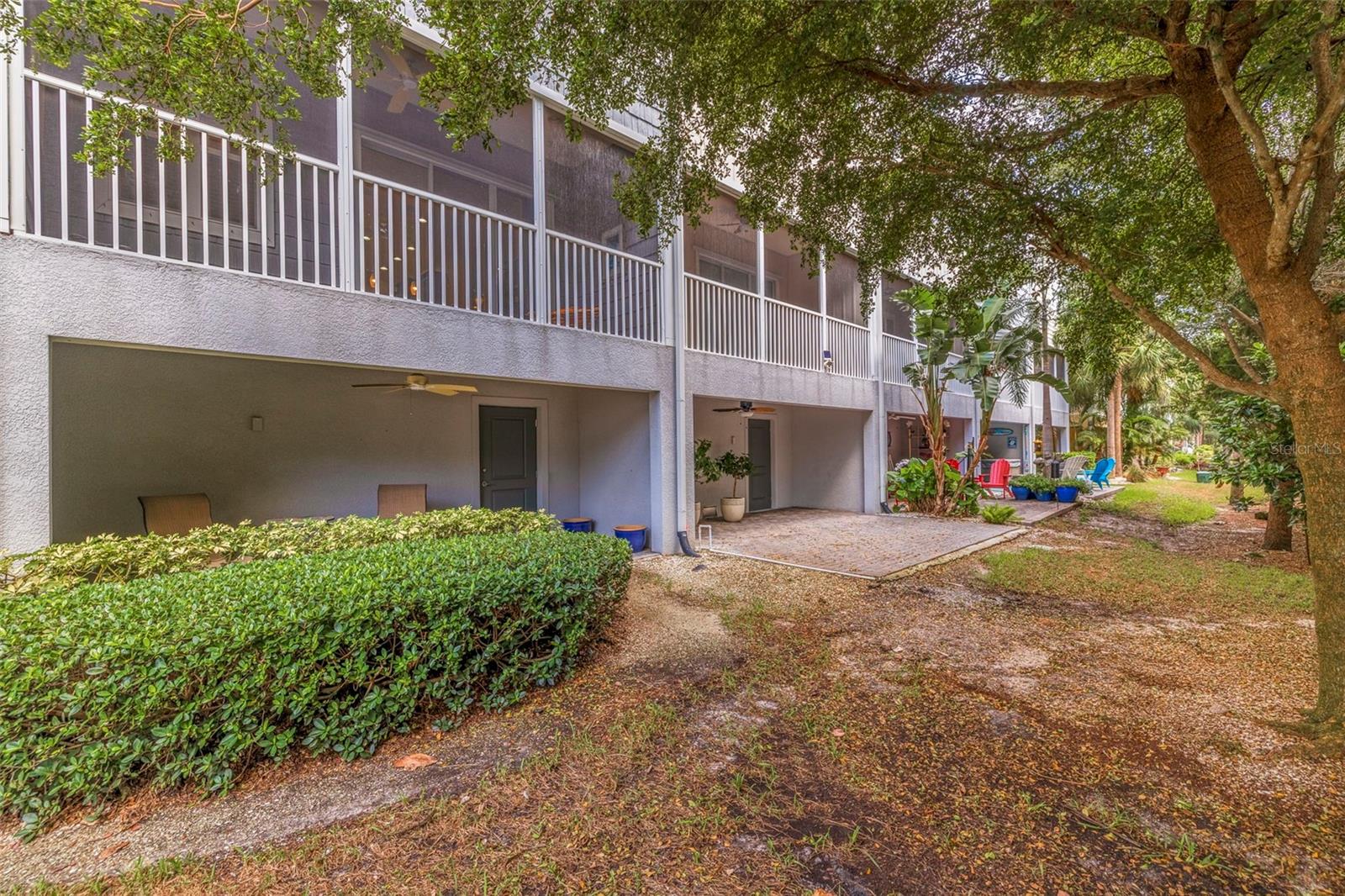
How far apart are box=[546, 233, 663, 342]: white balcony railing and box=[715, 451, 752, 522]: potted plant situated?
414 cm

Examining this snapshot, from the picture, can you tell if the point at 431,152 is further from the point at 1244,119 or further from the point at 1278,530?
the point at 1278,530

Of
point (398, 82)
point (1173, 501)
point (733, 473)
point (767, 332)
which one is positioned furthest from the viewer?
point (1173, 501)

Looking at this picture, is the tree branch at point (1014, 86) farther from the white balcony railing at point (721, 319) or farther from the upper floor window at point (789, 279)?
the upper floor window at point (789, 279)

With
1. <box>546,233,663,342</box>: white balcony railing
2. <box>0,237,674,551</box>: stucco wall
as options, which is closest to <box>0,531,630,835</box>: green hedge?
<box>0,237,674,551</box>: stucco wall

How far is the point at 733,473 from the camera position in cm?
1143

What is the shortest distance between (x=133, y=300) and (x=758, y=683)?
5331mm

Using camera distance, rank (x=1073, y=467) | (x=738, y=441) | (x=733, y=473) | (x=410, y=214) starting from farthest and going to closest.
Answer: (x=1073, y=467)
(x=738, y=441)
(x=733, y=473)
(x=410, y=214)

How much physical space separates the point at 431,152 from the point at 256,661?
796cm

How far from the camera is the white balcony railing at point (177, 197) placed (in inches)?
152

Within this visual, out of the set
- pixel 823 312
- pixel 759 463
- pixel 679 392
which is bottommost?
pixel 759 463

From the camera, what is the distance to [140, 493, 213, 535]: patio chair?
586 centimetres

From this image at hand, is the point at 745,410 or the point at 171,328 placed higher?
the point at 171,328

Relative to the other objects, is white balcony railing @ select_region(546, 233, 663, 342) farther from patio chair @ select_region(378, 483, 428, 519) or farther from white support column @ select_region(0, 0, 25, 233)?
white support column @ select_region(0, 0, 25, 233)

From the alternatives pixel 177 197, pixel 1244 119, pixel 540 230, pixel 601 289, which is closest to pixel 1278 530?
pixel 1244 119
